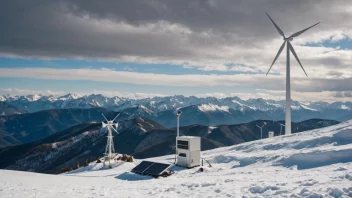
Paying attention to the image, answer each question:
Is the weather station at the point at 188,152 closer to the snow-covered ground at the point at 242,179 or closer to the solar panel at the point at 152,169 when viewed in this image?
the snow-covered ground at the point at 242,179

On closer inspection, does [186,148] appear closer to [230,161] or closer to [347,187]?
[230,161]

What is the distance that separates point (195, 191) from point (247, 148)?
149ft

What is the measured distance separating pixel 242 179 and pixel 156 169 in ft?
70.3

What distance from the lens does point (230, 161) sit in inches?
2386

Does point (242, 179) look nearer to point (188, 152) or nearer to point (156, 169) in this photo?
point (156, 169)

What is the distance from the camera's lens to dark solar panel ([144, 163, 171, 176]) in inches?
2017

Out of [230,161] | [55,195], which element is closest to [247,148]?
[230,161]

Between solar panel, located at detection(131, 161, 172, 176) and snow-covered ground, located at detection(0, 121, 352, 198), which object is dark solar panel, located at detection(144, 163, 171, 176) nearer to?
solar panel, located at detection(131, 161, 172, 176)

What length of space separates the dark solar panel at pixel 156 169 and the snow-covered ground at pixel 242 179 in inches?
74.1

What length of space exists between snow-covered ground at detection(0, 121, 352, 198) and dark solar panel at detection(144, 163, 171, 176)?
188 centimetres

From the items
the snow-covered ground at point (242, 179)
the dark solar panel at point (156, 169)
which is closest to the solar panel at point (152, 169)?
the dark solar panel at point (156, 169)

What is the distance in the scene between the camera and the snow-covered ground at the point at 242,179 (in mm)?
25312

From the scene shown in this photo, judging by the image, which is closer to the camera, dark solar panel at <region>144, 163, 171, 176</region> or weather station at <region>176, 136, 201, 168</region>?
dark solar panel at <region>144, 163, 171, 176</region>

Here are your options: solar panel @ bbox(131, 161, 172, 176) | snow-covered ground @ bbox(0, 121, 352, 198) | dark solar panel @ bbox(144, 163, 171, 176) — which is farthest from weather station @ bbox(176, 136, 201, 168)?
dark solar panel @ bbox(144, 163, 171, 176)
